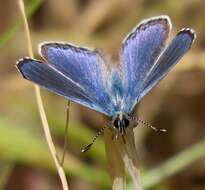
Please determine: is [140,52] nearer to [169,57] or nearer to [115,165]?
[169,57]

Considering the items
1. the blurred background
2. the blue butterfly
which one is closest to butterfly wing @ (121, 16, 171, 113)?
the blue butterfly

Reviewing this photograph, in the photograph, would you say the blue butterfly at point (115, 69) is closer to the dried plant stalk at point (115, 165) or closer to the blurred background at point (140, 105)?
the dried plant stalk at point (115, 165)

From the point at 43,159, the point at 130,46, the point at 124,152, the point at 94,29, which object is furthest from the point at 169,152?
the point at 124,152

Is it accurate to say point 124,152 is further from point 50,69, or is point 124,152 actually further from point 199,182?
point 199,182

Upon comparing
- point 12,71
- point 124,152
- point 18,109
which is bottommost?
point 124,152

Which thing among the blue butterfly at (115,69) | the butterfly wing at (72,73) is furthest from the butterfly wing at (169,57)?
the butterfly wing at (72,73)

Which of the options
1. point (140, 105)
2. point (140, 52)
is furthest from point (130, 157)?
point (140, 105)

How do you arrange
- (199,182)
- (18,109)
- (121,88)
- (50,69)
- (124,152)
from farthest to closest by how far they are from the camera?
(199,182)
(18,109)
(121,88)
(50,69)
(124,152)
